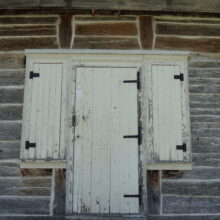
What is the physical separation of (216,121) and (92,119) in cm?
196

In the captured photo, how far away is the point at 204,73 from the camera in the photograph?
6.34m

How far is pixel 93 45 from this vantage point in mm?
6316

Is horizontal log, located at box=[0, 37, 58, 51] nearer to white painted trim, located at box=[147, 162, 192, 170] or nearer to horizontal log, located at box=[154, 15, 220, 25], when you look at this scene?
horizontal log, located at box=[154, 15, 220, 25]

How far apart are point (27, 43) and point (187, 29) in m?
2.66

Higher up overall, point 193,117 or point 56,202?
point 193,117

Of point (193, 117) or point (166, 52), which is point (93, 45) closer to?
point (166, 52)

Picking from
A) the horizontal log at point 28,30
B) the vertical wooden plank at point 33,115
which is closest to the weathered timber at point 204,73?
the horizontal log at point 28,30

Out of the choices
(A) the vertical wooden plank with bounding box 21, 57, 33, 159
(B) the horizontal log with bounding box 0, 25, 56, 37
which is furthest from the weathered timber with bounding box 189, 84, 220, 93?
(A) the vertical wooden plank with bounding box 21, 57, 33, 159

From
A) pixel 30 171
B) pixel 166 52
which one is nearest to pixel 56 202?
pixel 30 171

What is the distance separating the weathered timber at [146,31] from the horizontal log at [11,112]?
224 centimetres

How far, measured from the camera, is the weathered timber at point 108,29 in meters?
6.39

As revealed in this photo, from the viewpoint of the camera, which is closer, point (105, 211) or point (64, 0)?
point (105, 211)

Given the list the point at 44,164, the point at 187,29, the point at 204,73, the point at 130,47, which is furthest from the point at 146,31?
the point at 44,164

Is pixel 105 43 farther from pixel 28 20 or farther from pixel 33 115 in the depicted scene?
pixel 33 115
